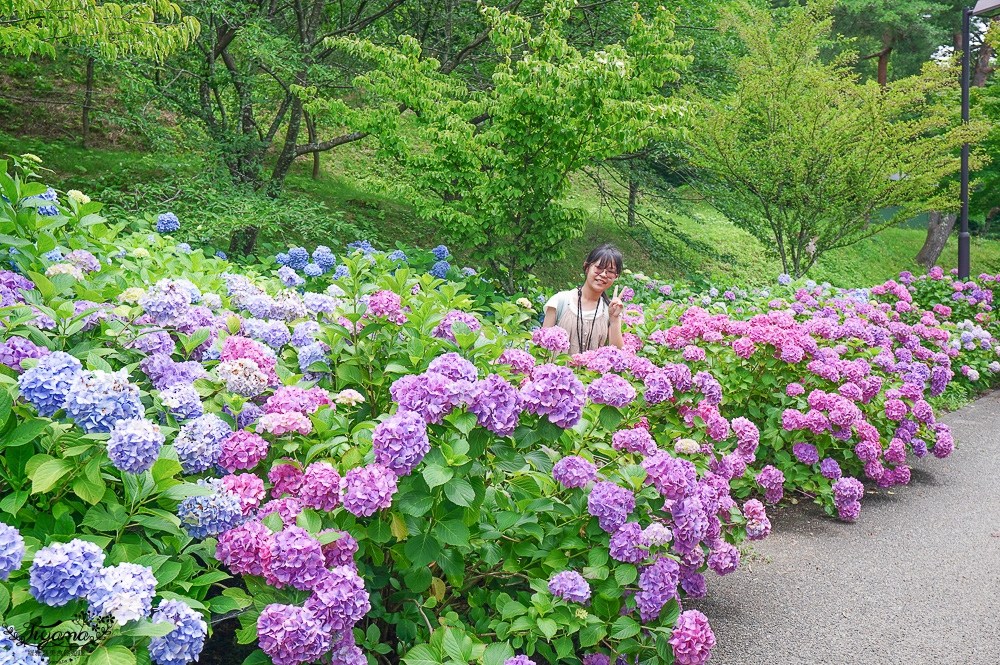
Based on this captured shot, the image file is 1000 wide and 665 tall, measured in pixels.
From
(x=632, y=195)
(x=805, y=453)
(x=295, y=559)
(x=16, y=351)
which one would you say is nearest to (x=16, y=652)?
(x=295, y=559)

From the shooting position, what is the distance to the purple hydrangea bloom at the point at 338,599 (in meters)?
1.66

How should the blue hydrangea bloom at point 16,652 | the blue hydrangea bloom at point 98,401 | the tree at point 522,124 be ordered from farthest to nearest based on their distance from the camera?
the tree at point 522,124, the blue hydrangea bloom at point 98,401, the blue hydrangea bloom at point 16,652

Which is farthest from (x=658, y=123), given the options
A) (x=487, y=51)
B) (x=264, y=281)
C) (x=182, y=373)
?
(x=182, y=373)

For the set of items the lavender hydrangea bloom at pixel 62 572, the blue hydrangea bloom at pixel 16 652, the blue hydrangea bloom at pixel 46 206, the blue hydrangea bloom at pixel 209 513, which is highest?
the blue hydrangea bloom at pixel 46 206

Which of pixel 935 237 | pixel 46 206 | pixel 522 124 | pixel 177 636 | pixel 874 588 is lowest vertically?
pixel 935 237

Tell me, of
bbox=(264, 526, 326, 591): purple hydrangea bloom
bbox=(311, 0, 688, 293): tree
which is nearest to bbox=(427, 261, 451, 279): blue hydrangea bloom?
bbox=(311, 0, 688, 293): tree

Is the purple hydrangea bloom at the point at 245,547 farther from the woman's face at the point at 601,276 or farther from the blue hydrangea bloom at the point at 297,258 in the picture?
the blue hydrangea bloom at the point at 297,258

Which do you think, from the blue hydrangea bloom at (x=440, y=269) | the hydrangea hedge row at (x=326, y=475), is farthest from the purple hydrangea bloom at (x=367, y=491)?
the blue hydrangea bloom at (x=440, y=269)

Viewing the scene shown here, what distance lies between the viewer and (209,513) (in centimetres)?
173

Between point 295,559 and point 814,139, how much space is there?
10.3 meters

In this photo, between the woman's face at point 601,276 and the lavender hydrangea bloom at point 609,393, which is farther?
the woman's face at point 601,276

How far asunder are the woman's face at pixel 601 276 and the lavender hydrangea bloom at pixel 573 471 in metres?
2.13

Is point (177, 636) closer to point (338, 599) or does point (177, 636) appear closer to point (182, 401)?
point (338, 599)

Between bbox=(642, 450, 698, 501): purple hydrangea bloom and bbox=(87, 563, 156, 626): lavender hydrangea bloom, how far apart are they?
152cm
